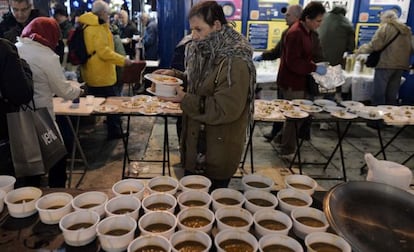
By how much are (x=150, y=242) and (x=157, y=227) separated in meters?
0.14

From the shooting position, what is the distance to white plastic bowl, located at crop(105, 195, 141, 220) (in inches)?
64.6

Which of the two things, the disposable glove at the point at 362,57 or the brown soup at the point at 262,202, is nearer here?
the brown soup at the point at 262,202

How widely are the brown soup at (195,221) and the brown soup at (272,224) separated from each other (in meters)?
0.25

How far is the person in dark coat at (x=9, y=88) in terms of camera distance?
7.18 feet

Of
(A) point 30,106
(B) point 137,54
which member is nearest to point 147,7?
(B) point 137,54

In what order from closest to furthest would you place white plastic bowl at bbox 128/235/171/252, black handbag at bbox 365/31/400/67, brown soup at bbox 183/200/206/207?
white plastic bowl at bbox 128/235/171/252, brown soup at bbox 183/200/206/207, black handbag at bbox 365/31/400/67

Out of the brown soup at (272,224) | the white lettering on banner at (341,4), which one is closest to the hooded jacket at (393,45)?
the white lettering on banner at (341,4)

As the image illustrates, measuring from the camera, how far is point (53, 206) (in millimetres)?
1688

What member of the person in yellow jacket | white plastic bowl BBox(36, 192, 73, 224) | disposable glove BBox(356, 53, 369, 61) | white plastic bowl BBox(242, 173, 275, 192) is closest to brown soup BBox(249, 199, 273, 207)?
white plastic bowl BBox(242, 173, 275, 192)

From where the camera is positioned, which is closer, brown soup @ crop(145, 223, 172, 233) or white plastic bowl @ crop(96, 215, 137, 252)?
white plastic bowl @ crop(96, 215, 137, 252)

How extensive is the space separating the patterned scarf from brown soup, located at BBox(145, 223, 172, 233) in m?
0.83

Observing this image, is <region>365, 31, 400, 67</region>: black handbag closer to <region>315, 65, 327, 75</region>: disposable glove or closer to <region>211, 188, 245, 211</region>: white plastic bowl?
<region>315, 65, 327, 75</region>: disposable glove

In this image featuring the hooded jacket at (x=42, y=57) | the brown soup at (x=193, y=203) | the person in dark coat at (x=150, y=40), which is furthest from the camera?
the person in dark coat at (x=150, y=40)

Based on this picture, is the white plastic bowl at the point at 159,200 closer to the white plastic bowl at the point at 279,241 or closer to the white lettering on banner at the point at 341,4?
the white plastic bowl at the point at 279,241
